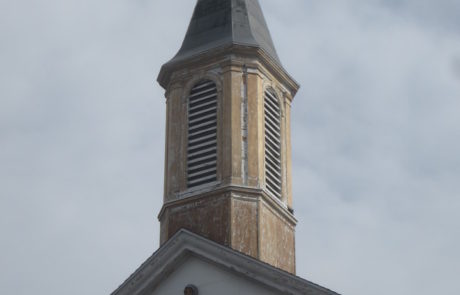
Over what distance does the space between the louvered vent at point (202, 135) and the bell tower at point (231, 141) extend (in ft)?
0.08

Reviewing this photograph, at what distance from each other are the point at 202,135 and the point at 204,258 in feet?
13.5

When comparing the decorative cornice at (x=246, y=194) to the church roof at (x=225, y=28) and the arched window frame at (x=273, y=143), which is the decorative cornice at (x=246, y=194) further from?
the church roof at (x=225, y=28)

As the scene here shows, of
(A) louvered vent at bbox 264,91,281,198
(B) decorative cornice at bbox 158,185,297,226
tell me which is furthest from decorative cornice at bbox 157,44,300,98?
(B) decorative cornice at bbox 158,185,297,226

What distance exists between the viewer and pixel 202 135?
26672mm

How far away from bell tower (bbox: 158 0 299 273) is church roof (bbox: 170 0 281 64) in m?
0.04

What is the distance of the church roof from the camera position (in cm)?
2772

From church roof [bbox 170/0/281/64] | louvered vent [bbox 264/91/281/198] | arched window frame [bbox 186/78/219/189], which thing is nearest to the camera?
arched window frame [bbox 186/78/219/189]

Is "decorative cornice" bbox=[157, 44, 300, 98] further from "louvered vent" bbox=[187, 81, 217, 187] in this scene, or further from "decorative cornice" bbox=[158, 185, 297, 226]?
"decorative cornice" bbox=[158, 185, 297, 226]

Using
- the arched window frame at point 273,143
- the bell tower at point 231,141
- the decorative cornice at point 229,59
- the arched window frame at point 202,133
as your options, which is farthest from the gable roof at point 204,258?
the decorative cornice at point 229,59

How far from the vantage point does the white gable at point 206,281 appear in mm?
22812

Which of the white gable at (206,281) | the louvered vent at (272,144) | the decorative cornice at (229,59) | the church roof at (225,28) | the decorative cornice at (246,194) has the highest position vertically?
the church roof at (225,28)

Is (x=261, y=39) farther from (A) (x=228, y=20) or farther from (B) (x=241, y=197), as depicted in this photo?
(B) (x=241, y=197)

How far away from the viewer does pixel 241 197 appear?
2512 centimetres

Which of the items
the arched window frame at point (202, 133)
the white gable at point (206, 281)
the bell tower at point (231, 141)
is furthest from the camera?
the arched window frame at point (202, 133)
